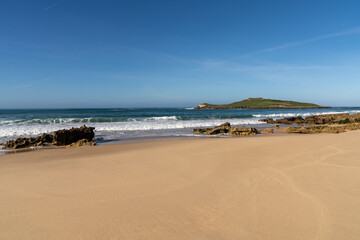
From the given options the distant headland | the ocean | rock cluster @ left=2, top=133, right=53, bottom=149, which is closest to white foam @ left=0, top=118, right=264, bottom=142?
the ocean

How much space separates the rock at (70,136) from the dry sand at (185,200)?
4.58m

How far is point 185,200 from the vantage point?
10.6ft

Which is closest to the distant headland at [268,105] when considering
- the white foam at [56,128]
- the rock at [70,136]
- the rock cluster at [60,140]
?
the white foam at [56,128]

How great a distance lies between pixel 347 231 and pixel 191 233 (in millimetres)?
1763

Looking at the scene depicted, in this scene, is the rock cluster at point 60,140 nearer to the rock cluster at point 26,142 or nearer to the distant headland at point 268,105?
the rock cluster at point 26,142

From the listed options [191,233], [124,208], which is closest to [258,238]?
[191,233]

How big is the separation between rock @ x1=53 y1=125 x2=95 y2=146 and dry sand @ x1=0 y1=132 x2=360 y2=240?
15.0 feet

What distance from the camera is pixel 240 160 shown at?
567 centimetres

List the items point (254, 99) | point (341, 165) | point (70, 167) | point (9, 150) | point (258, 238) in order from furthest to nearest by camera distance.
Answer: point (254, 99) → point (9, 150) → point (70, 167) → point (341, 165) → point (258, 238)

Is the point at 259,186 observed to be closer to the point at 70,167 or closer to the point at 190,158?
the point at 190,158

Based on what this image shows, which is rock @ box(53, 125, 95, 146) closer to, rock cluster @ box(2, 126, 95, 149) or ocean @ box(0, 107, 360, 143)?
rock cluster @ box(2, 126, 95, 149)

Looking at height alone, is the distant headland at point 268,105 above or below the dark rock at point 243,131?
above

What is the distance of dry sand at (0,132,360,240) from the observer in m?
2.44

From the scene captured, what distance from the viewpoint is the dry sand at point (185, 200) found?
2438 mm
